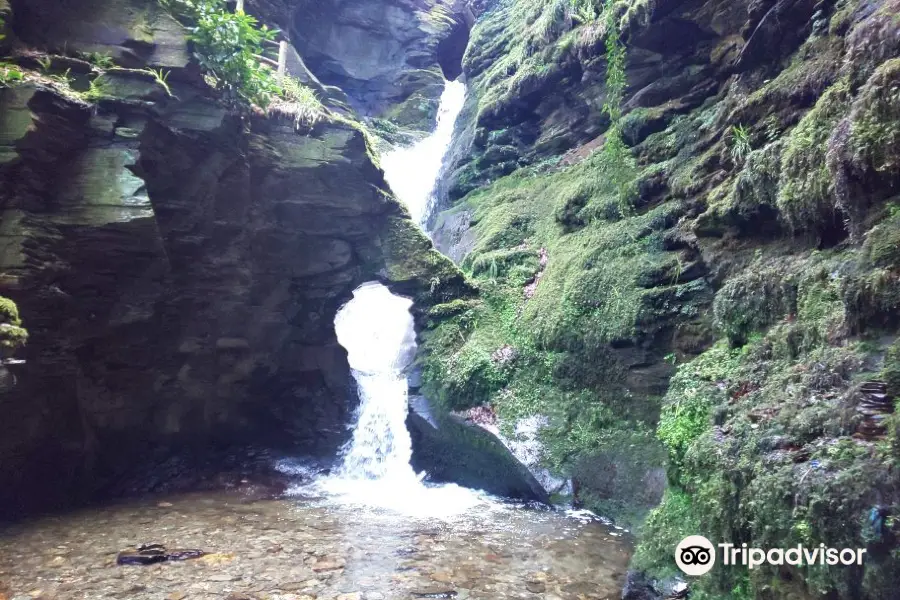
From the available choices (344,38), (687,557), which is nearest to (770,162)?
(687,557)

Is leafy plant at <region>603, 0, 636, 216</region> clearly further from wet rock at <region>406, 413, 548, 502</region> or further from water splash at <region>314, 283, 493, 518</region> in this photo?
water splash at <region>314, 283, 493, 518</region>

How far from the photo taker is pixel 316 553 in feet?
22.7

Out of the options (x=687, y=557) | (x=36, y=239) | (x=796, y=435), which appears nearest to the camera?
(x=796, y=435)

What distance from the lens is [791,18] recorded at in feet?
27.2

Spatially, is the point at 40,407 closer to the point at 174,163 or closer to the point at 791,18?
the point at 174,163

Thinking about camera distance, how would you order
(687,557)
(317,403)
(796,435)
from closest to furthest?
1. (796,435)
2. (687,557)
3. (317,403)

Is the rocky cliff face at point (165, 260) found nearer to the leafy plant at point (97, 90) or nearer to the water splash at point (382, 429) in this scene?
the leafy plant at point (97, 90)

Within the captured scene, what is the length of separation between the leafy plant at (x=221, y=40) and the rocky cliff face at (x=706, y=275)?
6.67 m

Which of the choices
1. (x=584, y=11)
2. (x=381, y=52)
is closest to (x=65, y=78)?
(x=584, y=11)

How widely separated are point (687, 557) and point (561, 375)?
5.24 m

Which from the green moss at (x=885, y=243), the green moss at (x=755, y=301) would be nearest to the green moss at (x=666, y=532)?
the green moss at (x=755, y=301)

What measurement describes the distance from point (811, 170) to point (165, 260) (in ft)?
32.0

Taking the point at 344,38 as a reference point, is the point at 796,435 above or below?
below

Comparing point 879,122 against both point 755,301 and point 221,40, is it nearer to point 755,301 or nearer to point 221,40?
point 755,301
